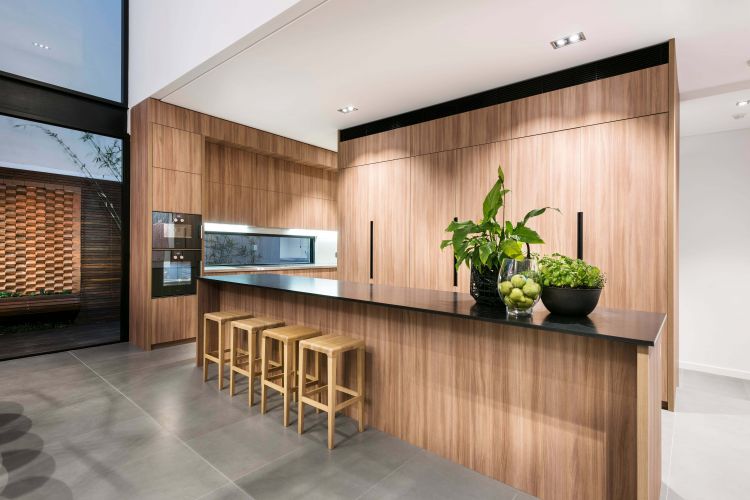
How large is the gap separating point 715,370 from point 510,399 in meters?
3.90

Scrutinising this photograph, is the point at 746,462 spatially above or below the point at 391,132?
below

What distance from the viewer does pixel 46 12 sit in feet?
13.9

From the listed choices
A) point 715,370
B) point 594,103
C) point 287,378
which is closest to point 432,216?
A: point 594,103

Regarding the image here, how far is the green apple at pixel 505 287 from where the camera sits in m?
1.82

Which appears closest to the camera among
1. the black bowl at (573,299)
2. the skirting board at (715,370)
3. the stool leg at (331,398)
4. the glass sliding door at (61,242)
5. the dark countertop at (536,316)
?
the dark countertop at (536,316)

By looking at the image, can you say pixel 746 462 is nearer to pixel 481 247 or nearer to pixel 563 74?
pixel 481 247

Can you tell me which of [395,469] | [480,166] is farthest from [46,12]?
[395,469]

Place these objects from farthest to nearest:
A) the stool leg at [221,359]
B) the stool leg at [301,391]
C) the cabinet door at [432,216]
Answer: the cabinet door at [432,216] → the stool leg at [221,359] → the stool leg at [301,391]

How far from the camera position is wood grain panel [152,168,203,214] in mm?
4484

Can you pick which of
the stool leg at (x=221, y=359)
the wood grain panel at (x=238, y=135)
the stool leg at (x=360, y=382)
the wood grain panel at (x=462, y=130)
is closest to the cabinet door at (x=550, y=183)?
the wood grain panel at (x=462, y=130)

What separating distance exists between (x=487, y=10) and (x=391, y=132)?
7.63 ft

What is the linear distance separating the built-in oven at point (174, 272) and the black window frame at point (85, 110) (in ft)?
1.89

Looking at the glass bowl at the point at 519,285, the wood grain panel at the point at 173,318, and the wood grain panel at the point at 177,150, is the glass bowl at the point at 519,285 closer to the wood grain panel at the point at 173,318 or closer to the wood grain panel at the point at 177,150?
the wood grain panel at the point at 173,318

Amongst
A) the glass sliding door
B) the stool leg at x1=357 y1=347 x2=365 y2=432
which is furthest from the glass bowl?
the glass sliding door
